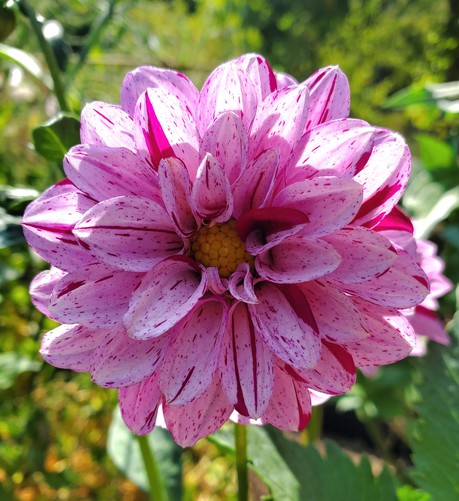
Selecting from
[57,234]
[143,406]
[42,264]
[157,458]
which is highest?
[57,234]

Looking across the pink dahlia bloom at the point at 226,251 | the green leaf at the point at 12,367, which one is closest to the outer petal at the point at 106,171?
the pink dahlia bloom at the point at 226,251

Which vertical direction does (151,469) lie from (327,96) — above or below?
below

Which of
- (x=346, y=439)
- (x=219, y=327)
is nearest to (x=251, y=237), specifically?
(x=219, y=327)

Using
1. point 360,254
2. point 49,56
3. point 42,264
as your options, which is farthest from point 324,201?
point 42,264

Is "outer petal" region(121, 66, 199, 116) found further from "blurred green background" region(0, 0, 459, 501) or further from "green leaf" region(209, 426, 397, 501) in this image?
"green leaf" region(209, 426, 397, 501)

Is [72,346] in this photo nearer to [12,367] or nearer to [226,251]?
[226,251]

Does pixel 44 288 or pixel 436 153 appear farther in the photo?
pixel 436 153

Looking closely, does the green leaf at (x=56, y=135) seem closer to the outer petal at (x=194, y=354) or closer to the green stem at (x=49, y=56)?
the green stem at (x=49, y=56)

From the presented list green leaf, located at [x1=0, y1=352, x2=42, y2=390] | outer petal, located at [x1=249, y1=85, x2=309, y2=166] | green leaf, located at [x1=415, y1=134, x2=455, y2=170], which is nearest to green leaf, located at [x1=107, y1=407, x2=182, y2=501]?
green leaf, located at [x1=0, y1=352, x2=42, y2=390]
